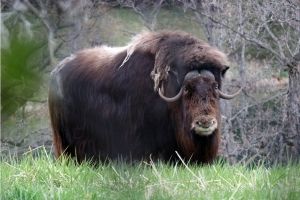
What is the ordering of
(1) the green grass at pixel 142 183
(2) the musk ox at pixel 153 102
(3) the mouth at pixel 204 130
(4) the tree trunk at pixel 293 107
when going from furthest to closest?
(4) the tree trunk at pixel 293 107
(2) the musk ox at pixel 153 102
(3) the mouth at pixel 204 130
(1) the green grass at pixel 142 183

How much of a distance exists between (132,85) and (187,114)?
0.56 metres

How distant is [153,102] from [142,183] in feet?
8.45

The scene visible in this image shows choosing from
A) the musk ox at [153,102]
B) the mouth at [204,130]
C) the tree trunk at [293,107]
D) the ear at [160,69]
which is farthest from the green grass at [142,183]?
the tree trunk at [293,107]

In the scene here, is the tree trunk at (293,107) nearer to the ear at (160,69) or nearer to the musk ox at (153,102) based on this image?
the musk ox at (153,102)

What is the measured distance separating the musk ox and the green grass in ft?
5.57

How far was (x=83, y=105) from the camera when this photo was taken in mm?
5520

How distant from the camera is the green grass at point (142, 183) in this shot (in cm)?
233

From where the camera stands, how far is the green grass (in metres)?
2.33

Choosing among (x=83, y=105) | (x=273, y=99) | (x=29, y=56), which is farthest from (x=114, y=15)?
(x=29, y=56)

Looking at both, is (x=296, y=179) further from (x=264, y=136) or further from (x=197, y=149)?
A: (x=264, y=136)

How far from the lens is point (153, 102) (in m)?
5.06

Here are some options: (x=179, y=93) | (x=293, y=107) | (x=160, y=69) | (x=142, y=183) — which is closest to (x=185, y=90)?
(x=179, y=93)

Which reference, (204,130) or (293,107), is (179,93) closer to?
(204,130)

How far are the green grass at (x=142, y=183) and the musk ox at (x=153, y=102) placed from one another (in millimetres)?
1698
